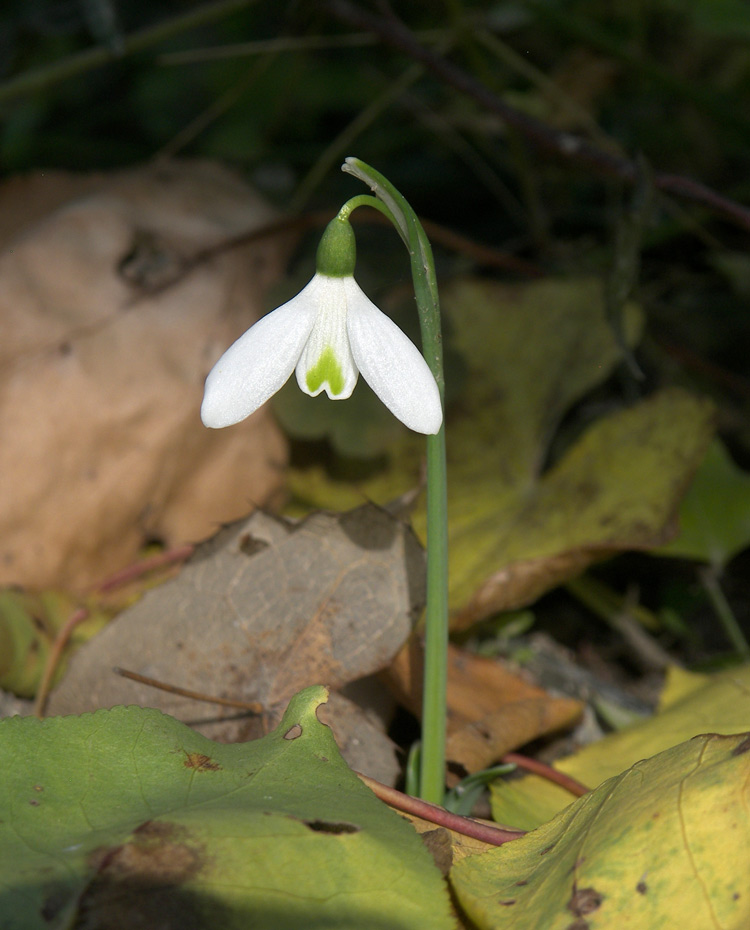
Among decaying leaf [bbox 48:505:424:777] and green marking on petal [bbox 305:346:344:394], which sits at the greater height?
green marking on petal [bbox 305:346:344:394]

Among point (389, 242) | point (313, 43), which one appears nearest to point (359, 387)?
point (389, 242)

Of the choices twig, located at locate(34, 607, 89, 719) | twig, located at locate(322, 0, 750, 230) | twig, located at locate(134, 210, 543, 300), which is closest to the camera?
twig, located at locate(34, 607, 89, 719)

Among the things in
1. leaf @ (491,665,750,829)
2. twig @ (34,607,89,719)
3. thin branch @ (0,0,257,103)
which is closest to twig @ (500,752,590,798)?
leaf @ (491,665,750,829)

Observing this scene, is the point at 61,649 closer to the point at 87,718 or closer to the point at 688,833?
the point at 87,718

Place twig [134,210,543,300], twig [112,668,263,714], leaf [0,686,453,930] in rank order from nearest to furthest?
leaf [0,686,453,930] → twig [112,668,263,714] → twig [134,210,543,300]

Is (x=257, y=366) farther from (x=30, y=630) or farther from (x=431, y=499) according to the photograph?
(x=30, y=630)

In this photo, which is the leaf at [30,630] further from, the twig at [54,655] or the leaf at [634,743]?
the leaf at [634,743]

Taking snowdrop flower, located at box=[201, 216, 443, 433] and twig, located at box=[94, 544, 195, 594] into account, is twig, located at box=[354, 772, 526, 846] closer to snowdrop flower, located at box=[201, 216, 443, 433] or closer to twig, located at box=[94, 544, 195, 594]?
snowdrop flower, located at box=[201, 216, 443, 433]
